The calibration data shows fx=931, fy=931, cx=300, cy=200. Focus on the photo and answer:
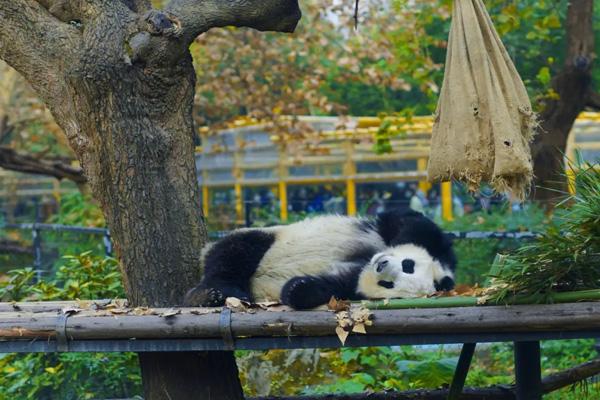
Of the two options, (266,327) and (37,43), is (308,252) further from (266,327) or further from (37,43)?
(37,43)

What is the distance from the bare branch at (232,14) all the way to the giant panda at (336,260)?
44.9 inches

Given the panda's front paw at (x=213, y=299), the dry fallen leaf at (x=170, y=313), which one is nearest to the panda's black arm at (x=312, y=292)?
the panda's front paw at (x=213, y=299)

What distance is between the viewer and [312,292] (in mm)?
4262

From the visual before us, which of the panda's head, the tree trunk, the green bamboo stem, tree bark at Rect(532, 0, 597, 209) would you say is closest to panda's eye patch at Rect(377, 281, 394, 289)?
the panda's head

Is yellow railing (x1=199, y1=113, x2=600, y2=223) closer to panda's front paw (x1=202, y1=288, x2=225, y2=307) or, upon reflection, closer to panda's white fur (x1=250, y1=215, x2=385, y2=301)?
panda's white fur (x1=250, y1=215, x2=385, y2=301)

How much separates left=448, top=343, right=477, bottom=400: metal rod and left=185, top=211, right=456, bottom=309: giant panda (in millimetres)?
426

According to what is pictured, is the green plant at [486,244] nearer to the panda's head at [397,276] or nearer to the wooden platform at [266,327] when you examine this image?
the panda's head at [397,276]

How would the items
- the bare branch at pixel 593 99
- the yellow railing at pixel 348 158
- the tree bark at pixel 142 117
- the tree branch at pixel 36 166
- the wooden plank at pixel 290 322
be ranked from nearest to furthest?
the wooden plank at pixel 290 322 < the tree bark at pixel 142 117 < the bare branch at pixel 593 99 < the tree branch at pixel 36 166 < the yellow railing at pixel 348 158

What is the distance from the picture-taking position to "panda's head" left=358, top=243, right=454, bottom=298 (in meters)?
4.63

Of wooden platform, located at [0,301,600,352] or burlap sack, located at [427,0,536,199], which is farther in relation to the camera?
burlap sack, located at [427,0,536,199]

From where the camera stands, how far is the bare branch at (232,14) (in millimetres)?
4875

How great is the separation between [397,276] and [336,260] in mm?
454

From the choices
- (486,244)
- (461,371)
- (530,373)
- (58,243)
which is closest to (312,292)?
(461,371)

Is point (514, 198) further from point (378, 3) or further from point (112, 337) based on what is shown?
point (378, 3)
